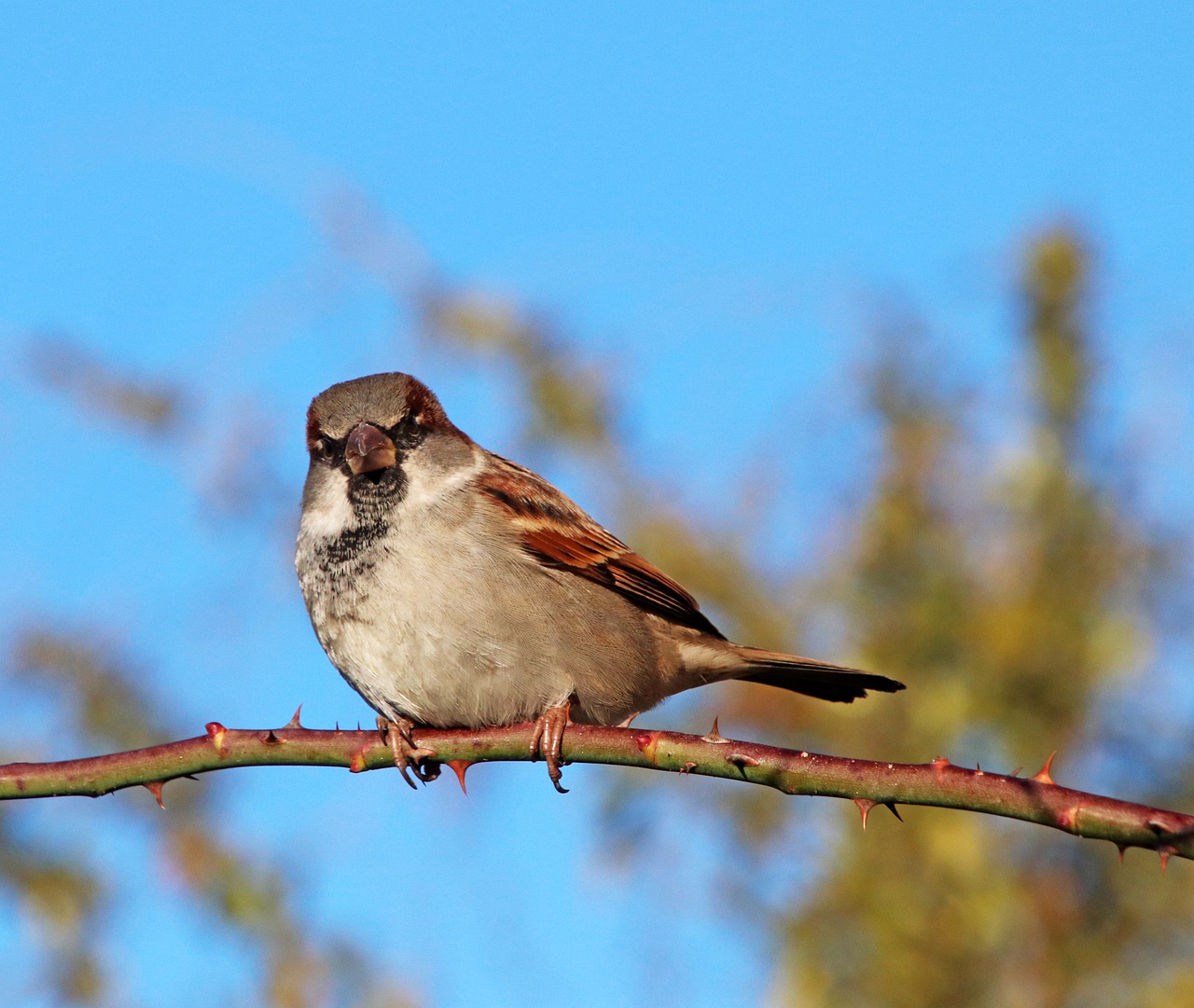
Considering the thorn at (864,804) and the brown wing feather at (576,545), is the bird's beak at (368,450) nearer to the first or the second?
the brown wing feather at (576,545)

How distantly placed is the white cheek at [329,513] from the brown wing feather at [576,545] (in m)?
0.38

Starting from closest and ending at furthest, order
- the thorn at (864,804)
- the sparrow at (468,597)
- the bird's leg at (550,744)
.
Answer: the thorn at (864,804) → the bird's leg at (550,744) → the sparrow at (468,597)

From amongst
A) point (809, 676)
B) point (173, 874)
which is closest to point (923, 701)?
point (809, 676)

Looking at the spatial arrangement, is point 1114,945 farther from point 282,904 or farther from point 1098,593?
point 282,904

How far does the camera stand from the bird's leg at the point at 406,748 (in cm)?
308

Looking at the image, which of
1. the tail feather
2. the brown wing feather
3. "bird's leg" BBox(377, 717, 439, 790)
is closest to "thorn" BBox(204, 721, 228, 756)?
"bird's leg" BBox(377, 717, 439, 790)

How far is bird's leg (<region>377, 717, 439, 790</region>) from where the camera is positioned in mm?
3084

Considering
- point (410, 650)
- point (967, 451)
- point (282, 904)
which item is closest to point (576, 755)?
point (410, 650)

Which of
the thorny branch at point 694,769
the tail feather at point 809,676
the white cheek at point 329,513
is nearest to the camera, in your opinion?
the thorny branch at point 694,769

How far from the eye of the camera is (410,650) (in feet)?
10.9

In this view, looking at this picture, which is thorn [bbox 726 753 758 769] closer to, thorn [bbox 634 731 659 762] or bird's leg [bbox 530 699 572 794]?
thorn [bbox 634 731 659 762]

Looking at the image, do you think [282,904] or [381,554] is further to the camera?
[282,904]

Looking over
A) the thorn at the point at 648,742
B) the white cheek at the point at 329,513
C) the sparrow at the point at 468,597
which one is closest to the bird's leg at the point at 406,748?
the sparrow at the point at 468,597

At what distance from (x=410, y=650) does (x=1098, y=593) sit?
7.83 ft
